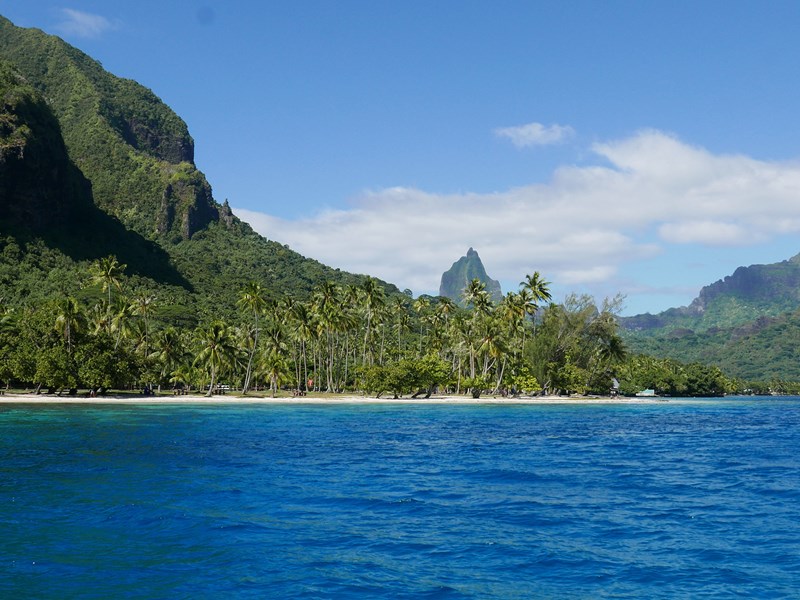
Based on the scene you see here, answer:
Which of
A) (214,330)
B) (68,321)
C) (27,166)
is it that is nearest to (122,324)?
(214,330)

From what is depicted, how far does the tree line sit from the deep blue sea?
5415 cm

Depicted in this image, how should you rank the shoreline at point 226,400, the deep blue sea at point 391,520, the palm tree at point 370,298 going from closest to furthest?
the deep blue sea at point 391,520, the shoreline at point 226,400, the palm tree at point 370,298

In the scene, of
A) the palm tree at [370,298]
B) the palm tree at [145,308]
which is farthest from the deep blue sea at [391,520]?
the palm tree at [370,298]

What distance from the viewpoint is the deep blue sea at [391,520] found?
16250 millimetres

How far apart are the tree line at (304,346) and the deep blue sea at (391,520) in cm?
5415

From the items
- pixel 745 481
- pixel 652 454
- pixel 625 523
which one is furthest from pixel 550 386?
pixel 625 523

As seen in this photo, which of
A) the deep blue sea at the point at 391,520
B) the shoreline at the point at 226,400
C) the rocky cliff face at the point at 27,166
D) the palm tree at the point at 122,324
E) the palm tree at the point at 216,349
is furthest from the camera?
the rocky cliff face at the point at 27,166

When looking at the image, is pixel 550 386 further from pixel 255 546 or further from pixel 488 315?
pixel 255 546

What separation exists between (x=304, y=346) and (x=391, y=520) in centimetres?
11156

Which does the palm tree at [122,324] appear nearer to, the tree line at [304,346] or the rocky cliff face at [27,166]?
the tree line at [304,346]

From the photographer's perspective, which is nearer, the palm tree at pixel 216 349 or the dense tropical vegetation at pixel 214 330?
the dense tropical vegetation at pixel 214 330

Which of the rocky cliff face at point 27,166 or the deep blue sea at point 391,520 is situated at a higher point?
the rocky cliff face at point 27,166

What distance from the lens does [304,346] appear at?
133 m

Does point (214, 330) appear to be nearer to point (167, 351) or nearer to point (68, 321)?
point (167, 351)
